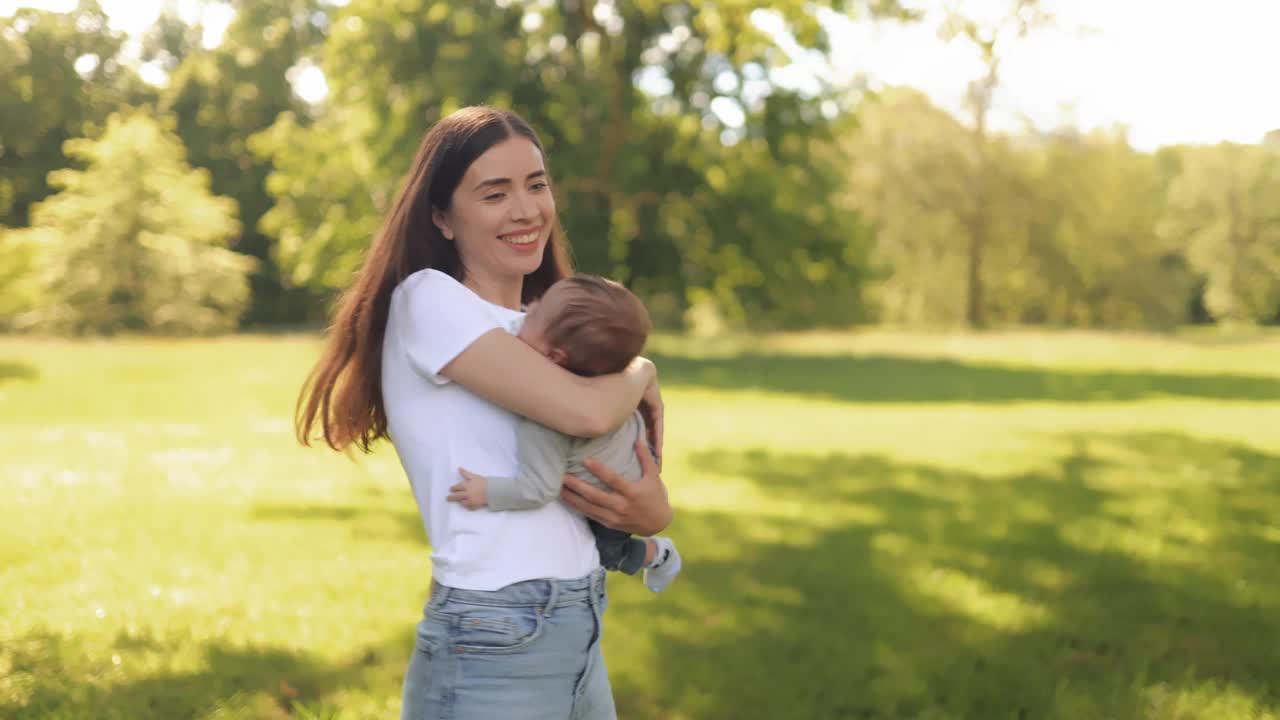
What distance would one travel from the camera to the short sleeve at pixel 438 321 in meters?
2.21

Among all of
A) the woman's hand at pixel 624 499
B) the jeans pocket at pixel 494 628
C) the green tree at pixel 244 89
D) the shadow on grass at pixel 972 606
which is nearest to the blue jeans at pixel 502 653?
the jeans pocket at pixel 494 628

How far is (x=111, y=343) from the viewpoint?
2617 cm

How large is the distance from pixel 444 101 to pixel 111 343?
9614mm

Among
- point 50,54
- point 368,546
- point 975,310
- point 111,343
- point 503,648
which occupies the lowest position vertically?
point 975,310

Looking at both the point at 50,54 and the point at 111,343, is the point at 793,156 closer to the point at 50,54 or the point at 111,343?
the point at 111,343

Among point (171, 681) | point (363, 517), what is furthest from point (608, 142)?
point (171, 681)

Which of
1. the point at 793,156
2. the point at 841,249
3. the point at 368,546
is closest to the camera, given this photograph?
the point at 368,546

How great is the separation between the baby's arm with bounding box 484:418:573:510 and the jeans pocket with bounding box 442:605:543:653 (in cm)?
19

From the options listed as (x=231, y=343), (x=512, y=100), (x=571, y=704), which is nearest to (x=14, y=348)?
(x=231, y=343)

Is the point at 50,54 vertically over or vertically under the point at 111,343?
over

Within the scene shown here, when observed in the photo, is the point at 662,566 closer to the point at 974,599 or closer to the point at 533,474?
the point at 533,474

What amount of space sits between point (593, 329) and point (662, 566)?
0.78 m

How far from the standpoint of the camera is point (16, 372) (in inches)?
925

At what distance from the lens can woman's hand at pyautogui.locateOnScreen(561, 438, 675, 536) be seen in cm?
231
